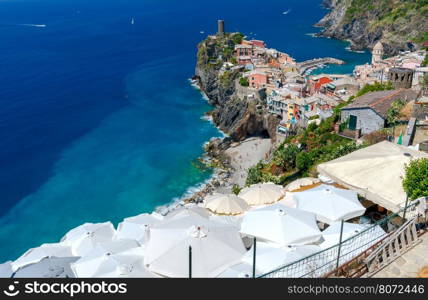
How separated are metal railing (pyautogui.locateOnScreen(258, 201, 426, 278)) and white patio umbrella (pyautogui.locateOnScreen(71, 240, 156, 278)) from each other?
16.1ft

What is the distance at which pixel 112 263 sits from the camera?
1521cm

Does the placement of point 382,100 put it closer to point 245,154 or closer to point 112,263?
point 245,154

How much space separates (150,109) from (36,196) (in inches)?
1072

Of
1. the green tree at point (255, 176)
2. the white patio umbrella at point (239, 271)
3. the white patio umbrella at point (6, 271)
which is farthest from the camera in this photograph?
the green tree at point (255, 176)

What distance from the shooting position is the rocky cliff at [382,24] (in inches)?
3629

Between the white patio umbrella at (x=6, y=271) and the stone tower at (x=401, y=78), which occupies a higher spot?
the stone tower at (x=401, y=78)

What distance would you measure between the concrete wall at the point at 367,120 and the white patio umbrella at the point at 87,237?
20327 mm

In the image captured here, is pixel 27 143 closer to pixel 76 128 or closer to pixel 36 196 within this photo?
pixel 76 128

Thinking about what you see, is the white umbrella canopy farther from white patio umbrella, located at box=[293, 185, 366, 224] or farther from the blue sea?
the blue sea

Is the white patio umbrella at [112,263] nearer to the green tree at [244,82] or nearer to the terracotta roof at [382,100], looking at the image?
the terracotta roof at [382,100]

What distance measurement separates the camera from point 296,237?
14.7m

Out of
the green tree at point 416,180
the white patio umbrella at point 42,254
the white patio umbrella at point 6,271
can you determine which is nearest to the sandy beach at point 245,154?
the white patio umbrella at point 42,254

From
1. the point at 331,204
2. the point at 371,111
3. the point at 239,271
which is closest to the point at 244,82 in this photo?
the point at 371,111

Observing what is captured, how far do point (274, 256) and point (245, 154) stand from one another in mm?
36524
